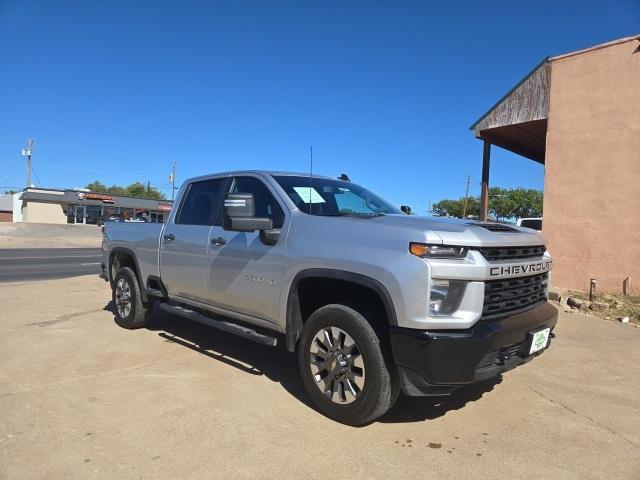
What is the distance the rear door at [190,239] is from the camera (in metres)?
5.09

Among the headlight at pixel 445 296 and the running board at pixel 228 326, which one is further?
the running board at pixel 228 326

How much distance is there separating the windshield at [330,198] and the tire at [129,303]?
2.81 m

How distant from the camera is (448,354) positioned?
10.4 ft

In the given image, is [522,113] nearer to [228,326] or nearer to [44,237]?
[228,326]

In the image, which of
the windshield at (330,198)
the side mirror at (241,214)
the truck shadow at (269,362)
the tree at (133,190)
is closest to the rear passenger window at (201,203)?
the windshield at (330,198)

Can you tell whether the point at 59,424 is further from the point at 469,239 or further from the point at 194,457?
the point at 469,239

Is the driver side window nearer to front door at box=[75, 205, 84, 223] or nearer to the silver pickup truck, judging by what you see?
the silver pickup truck

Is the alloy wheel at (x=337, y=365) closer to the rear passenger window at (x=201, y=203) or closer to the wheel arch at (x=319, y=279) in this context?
the wheel arch at (x=319, y=279)

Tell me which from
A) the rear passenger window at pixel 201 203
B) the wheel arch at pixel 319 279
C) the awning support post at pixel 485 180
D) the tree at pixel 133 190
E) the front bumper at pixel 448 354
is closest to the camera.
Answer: the front bumper at pixel 448 354

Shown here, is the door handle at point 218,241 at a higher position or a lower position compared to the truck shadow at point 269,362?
higher

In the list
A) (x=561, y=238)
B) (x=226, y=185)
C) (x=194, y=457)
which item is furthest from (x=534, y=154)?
(x=194, y=457)

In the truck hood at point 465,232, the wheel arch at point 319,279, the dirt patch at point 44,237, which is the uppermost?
the truck hood at point 465,232

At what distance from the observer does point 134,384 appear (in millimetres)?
4383

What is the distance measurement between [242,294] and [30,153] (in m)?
72.6
